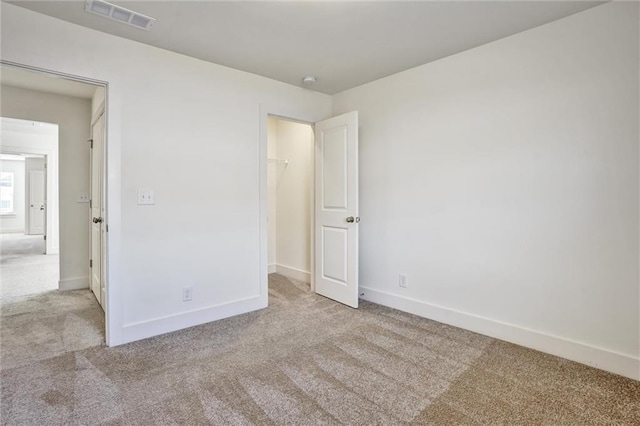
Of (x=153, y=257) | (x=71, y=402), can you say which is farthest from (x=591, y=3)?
(x=71, y=402)

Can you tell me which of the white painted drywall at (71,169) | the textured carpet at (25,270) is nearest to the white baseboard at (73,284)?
the white painted drywall at (71,169)

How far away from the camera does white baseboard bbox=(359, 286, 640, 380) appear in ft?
6.75

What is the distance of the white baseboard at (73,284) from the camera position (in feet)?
12.9

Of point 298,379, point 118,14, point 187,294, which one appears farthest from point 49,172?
point 298,379

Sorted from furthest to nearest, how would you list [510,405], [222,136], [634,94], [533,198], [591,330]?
[222,136] < [533,198] < [591,330] < [634,94] < [510,405]

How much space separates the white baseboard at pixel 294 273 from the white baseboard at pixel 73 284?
8.20 ft

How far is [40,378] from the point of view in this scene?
2.02 meters

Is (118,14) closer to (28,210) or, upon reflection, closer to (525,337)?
(525,337)

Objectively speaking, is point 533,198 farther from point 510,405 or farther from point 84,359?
point 84,359

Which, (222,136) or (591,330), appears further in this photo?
(222,136)

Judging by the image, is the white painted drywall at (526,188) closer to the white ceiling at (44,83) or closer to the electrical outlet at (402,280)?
the electrical outlet at (402,280)

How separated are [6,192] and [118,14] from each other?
1188 cm

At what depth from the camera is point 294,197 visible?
15.0 ft

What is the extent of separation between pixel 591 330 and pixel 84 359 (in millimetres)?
3558
